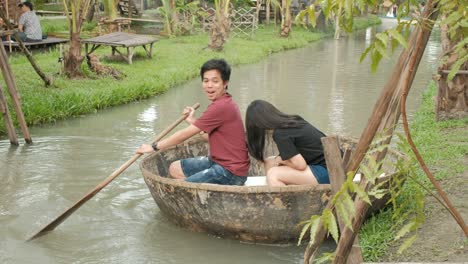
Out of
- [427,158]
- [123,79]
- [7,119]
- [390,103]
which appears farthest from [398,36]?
[123,79]

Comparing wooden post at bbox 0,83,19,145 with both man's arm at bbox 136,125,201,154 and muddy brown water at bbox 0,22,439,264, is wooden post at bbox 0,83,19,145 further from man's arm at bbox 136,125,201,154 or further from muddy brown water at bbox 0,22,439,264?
man's arm at bbox 136,125,201,154

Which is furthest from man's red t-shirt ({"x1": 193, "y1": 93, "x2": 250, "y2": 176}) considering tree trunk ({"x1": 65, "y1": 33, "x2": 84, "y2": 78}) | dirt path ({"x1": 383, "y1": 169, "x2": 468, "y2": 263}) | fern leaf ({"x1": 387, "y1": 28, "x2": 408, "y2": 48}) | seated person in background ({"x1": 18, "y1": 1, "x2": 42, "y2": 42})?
seated person in background ({"x1": 18, "y1": 1, "x2": 42, "y2": 42})

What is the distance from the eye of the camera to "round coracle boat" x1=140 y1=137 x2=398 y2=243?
476 cm

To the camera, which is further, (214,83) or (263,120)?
(214,83)

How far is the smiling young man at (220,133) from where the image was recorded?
5289 mm

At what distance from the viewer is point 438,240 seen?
4.61 metres

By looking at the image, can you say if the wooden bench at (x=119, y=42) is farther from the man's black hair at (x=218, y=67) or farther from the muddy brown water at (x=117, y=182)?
the man's black hair at (x=218, y=67)

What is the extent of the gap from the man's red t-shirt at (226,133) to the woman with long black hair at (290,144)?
0.57ft

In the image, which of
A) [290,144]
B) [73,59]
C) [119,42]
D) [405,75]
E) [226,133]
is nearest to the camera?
[405,75]

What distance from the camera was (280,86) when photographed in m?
13.8

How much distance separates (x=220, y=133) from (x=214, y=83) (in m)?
0.41

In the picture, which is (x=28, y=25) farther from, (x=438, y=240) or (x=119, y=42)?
(x=438, y=240)

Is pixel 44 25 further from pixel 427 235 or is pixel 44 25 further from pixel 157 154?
pixel 427 235

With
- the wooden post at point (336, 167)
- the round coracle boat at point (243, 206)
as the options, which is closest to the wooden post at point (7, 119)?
the round coracle boat at point (243, 206)
